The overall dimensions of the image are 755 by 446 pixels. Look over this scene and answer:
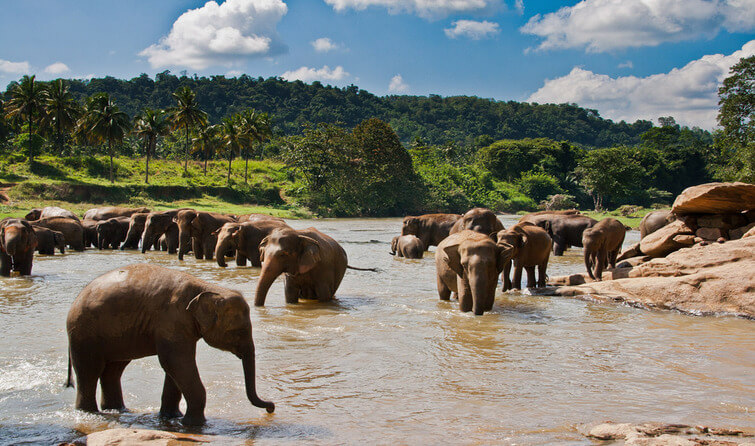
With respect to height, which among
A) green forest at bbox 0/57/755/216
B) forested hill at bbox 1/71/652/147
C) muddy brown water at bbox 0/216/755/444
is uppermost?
forested hill at bbox 1/71/652/147

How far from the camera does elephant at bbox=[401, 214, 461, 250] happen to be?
26.2 m

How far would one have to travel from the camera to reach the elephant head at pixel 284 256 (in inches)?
440

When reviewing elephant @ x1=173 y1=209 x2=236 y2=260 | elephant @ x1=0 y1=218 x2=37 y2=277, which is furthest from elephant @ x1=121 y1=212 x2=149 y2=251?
elephant @ x1=0 y1=218 x2=37 y2=277

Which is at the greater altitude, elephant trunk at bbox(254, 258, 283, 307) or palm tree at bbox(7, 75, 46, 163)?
palm tree at bbox(7, 75, 46, 163)

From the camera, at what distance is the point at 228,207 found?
179 feet

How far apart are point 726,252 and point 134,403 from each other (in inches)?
442

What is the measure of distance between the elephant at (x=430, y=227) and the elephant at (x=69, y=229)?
12.5 meters

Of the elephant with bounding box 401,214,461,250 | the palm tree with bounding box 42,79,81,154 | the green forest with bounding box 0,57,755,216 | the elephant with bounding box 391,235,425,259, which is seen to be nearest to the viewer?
the elephant with bounding box 391,235,425,259

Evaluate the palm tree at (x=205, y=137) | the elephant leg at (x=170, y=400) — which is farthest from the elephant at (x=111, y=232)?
the palm tree at (x=205, y=137)

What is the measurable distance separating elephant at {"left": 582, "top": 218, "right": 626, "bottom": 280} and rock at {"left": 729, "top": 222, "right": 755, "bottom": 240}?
2.86 metres

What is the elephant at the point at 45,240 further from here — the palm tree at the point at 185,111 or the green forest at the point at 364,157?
the palm tree at the point at 185,111

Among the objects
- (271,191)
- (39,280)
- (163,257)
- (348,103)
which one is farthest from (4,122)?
(348,103)

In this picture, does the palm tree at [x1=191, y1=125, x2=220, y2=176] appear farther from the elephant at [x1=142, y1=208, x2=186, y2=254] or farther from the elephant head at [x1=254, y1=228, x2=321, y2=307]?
the elephant head at [x1=254, y1=228, x2=321, y2=307]

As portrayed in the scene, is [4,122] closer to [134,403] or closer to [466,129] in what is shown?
[134,403]
